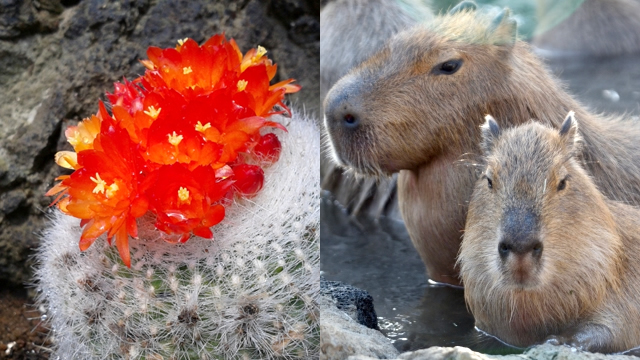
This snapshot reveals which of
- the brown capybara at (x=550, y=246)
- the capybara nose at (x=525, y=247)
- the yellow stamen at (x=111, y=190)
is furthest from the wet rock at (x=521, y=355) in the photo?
the yellow stamen at (x=111, y=190)

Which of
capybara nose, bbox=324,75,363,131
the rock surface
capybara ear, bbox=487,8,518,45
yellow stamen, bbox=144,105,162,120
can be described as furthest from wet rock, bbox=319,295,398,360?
the rock surface

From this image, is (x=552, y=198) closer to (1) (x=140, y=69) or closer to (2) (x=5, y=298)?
(1) (x=140, y=69)

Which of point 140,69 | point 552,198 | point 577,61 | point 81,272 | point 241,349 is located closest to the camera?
point 552,198

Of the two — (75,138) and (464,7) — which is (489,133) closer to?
(464,7)

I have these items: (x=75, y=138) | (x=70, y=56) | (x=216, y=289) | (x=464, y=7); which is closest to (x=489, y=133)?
(x=464, y=7)

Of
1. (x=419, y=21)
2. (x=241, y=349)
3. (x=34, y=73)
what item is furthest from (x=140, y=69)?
(x=419, y=21)

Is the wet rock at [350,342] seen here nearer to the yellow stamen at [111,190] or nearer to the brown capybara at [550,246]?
the brown capybara at [550,246]
